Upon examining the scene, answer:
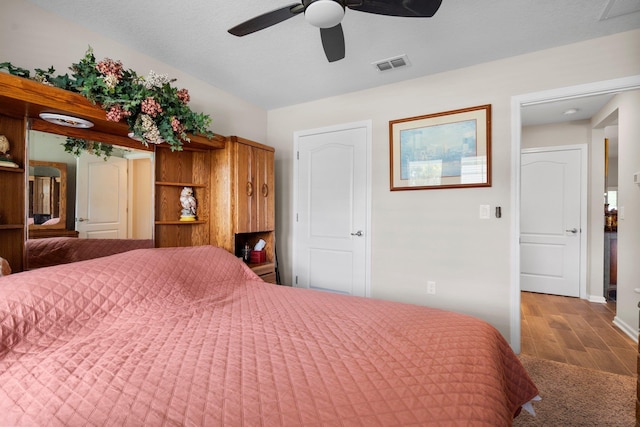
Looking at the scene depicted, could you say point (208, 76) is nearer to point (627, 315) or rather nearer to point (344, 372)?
point (344, 372)

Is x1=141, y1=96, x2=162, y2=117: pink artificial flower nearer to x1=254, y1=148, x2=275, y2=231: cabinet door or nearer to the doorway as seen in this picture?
x1=254, y1=148, x2=275, y2=231: cabinet door

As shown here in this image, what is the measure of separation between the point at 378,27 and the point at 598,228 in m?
3.95

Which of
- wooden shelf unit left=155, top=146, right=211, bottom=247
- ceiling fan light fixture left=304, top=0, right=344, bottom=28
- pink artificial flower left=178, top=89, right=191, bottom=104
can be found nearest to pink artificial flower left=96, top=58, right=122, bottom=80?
pink artificial flower left=178, top=89, right=191, bottom=104

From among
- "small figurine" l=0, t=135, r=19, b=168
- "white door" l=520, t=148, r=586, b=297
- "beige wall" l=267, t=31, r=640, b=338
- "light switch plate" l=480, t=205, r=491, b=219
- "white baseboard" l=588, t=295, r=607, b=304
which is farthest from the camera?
"white door" l=520, t=148, r=586, b=297

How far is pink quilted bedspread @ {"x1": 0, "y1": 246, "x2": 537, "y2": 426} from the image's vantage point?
0.80 m

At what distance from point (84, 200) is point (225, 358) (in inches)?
63.7

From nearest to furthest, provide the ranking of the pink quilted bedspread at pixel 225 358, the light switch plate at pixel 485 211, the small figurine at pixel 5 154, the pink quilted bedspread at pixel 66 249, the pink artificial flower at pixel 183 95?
1. the pink quilted bedspread at pixel 225 358
2. the small figurine at pixel 5 154
3. the pink quilted bedspread at pixel 66 249
4. the pink artificial flower at pixel 183 95
5. the light switch plate at pixel 485 211

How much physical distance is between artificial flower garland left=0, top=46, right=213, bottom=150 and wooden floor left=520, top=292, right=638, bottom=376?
10.6 ft

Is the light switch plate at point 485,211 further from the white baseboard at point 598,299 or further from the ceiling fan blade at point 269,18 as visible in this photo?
the white baseboard at point 598,299

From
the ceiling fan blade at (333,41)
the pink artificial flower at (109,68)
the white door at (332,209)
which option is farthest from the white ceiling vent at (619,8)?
the pink artificial flower at (109,68)

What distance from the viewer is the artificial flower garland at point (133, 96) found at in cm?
170

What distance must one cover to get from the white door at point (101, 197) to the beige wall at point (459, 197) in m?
2.13

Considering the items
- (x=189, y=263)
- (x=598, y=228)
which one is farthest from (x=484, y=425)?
(x=598, y=228)

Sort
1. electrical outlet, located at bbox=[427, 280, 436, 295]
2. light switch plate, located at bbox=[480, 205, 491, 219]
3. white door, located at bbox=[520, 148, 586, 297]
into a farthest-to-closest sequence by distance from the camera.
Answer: white door, located at bbox=[520, 148, 586, 297]
electrical outlet, located at bbox=[427, 280, 436, 295]
light switch plate, located at bbox=[480, 205, 491, 219]
